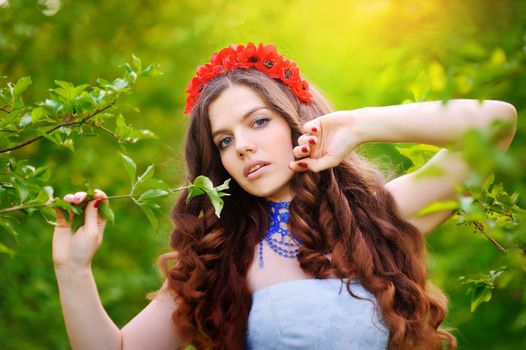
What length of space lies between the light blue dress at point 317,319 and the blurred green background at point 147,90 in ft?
3.13

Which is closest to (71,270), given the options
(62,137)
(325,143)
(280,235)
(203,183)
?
(62,137)

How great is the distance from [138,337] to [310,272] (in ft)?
2.07

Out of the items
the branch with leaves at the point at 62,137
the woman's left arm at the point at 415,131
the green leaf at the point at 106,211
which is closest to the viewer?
the branch with leaves at the point at 62,137

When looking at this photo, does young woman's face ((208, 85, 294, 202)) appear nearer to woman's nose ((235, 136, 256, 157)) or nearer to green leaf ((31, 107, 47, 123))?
woman's nose ((235, 136, 256, 157))

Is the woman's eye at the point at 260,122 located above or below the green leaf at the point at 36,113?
below

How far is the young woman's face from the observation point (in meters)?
2.23

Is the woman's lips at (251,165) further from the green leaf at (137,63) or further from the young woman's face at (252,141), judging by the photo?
the green leaf at (137,63)

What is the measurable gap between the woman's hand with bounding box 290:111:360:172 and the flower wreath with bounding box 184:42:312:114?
15.2 inches

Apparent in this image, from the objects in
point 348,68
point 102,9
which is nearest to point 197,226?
point 348,68

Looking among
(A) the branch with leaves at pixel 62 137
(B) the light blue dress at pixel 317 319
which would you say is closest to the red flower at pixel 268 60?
(A) the branch with leaves at pixel 62 137

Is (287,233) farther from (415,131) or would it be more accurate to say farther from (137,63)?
(137,63)

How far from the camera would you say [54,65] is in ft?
17.1

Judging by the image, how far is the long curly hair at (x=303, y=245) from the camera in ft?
7.29

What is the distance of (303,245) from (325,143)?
14.8 inches
